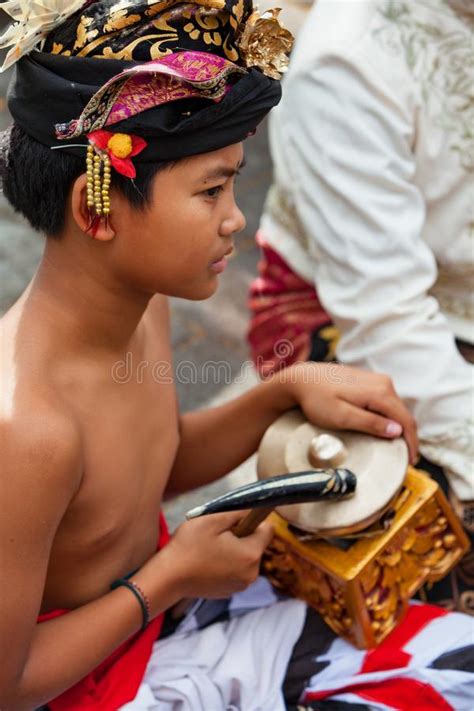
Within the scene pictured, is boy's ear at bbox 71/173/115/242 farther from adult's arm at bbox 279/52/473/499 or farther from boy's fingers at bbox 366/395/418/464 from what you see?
adult's arm at bbox 279/52/473/499

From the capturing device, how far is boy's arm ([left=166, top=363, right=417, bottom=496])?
Answer: 6.16 ft

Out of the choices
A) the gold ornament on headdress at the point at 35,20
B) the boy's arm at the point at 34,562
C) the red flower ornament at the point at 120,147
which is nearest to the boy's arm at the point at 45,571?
the boy's arm at the point at 34,562

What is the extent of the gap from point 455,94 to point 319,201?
39cm

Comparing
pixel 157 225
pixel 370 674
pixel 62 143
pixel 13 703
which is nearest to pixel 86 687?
pixel 13 703

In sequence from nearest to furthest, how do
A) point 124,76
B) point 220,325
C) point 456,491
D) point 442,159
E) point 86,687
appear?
1. point 124,76
2. point 86,687
3. point 456,491
4. point 442,159
5. point 220,325

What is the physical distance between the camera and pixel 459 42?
2164 millimetres

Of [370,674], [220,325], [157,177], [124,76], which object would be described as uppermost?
[124,76]

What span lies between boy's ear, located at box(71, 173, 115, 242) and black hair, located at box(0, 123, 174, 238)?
1.2 inches

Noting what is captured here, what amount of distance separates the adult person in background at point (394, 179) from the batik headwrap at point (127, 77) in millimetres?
706

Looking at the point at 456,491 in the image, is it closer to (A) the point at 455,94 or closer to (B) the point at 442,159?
(B) the point at 442,159

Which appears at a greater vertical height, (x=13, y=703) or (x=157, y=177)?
(x=157, y=177)

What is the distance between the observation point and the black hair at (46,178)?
1455 millimetres

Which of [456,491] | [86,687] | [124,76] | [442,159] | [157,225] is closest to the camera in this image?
[124,76]

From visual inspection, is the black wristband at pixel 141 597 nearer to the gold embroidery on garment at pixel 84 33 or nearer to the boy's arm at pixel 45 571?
the boy's arm at pixel 45 571
